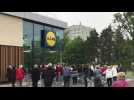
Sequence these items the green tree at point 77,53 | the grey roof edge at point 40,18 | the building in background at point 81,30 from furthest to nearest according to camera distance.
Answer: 1. the grey roof edge at point 40,18
2. the building in background at point 81,30
3. the green tree at point 77,53

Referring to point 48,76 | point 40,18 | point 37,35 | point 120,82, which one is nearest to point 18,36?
point 37,35

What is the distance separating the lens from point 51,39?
27500 mm

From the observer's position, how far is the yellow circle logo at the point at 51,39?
88.4ft

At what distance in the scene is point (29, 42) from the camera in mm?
25156

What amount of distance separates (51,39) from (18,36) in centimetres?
360

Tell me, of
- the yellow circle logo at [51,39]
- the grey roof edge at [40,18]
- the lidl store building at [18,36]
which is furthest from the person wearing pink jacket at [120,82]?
the yellow circle logo at [51,39]

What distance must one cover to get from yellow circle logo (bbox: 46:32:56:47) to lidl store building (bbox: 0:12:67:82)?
32 centimetres

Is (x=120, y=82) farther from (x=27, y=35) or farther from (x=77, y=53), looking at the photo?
(x=27, y=35)

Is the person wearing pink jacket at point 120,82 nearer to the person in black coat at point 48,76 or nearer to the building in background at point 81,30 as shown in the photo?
the person in black coat at point 48,76

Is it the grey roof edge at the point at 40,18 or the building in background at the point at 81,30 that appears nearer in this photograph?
the building in background at the point at 81,30

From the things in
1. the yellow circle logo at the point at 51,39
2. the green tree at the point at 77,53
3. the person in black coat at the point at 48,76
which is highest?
the yellow circle logo at the point at 51,39

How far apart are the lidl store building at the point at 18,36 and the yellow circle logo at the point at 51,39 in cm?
32
